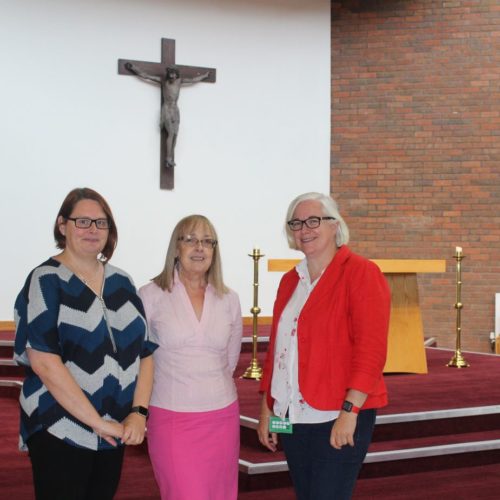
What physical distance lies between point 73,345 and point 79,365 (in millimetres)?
54

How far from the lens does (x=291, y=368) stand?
255 cm

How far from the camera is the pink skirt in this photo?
2.64m

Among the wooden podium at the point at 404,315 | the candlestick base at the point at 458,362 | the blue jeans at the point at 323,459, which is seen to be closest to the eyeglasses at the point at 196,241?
the blue jeans at the point at 323,459

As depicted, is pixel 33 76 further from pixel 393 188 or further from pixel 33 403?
pixel 33 403

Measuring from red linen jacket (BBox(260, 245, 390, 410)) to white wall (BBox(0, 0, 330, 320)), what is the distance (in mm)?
6112

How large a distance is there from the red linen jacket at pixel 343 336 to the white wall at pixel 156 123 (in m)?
6.11

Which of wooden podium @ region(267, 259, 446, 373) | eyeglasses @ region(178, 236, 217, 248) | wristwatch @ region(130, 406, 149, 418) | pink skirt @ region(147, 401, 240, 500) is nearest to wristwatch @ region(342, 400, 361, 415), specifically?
pink skirt @ region(147, 401, 240, 500)

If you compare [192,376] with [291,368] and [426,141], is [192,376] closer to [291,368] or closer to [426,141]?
[291,368]

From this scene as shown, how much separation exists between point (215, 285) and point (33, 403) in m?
0.67

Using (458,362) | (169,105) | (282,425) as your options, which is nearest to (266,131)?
(169,105)

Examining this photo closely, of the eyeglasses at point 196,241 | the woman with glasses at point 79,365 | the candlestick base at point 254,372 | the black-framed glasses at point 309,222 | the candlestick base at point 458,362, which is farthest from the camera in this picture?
the candlestick base at point 458,362

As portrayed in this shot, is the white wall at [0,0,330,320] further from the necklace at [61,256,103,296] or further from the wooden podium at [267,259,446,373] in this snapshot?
the necklace at [61,256,103,296]

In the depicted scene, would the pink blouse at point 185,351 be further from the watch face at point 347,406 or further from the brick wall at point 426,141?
the brick wall at point 426,141

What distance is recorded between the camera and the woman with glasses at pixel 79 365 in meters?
2.35
